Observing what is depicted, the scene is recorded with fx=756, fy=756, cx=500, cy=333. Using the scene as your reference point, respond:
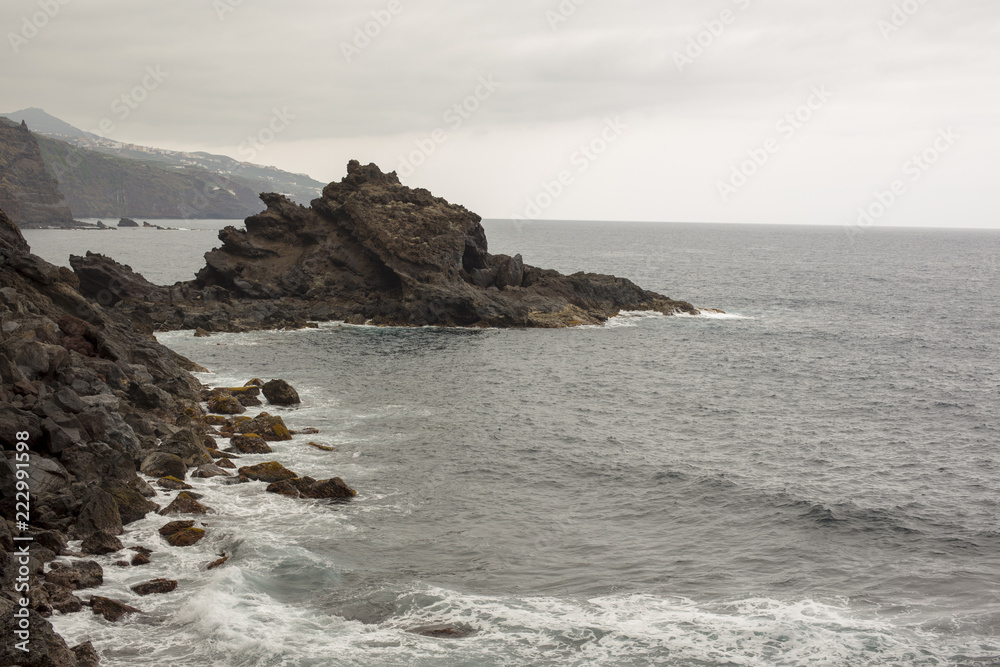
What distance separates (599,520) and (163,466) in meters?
14.9

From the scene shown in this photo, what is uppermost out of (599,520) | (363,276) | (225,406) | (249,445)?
(363,276)

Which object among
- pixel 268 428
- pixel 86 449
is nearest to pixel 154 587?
pixel 86 449

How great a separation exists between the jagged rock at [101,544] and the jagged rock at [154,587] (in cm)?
208

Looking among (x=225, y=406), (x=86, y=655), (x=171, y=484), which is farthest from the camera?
(x=225, y=406)

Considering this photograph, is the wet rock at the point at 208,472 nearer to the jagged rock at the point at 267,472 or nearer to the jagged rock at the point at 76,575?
the jagged rock at the point at 267,472

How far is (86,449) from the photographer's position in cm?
2388

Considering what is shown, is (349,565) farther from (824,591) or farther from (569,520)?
(824,591)

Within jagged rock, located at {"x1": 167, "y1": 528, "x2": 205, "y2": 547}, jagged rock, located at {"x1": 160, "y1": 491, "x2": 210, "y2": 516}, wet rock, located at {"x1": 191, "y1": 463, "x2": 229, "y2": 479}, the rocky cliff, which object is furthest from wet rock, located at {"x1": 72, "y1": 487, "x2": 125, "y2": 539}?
the rocky cliff

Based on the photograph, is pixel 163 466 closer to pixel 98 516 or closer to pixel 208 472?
pixel 208 472

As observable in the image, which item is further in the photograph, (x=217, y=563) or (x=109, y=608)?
(x=217, y=563)

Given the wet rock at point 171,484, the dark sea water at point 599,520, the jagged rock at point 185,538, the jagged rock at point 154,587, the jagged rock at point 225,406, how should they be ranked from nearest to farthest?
the dark sea water at point 599,520 < the jagged rock at point 154,587 < the jagged rock at point 185,538 < the wet rock at point 171,484 < the jagged rock at point 225,406

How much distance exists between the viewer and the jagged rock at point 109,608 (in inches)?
648

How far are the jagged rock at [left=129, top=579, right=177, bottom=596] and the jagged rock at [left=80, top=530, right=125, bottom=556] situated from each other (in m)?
2.08

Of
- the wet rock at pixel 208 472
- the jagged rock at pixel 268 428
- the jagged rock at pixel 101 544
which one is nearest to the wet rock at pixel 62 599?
the jagged rock at pixel 101 544
